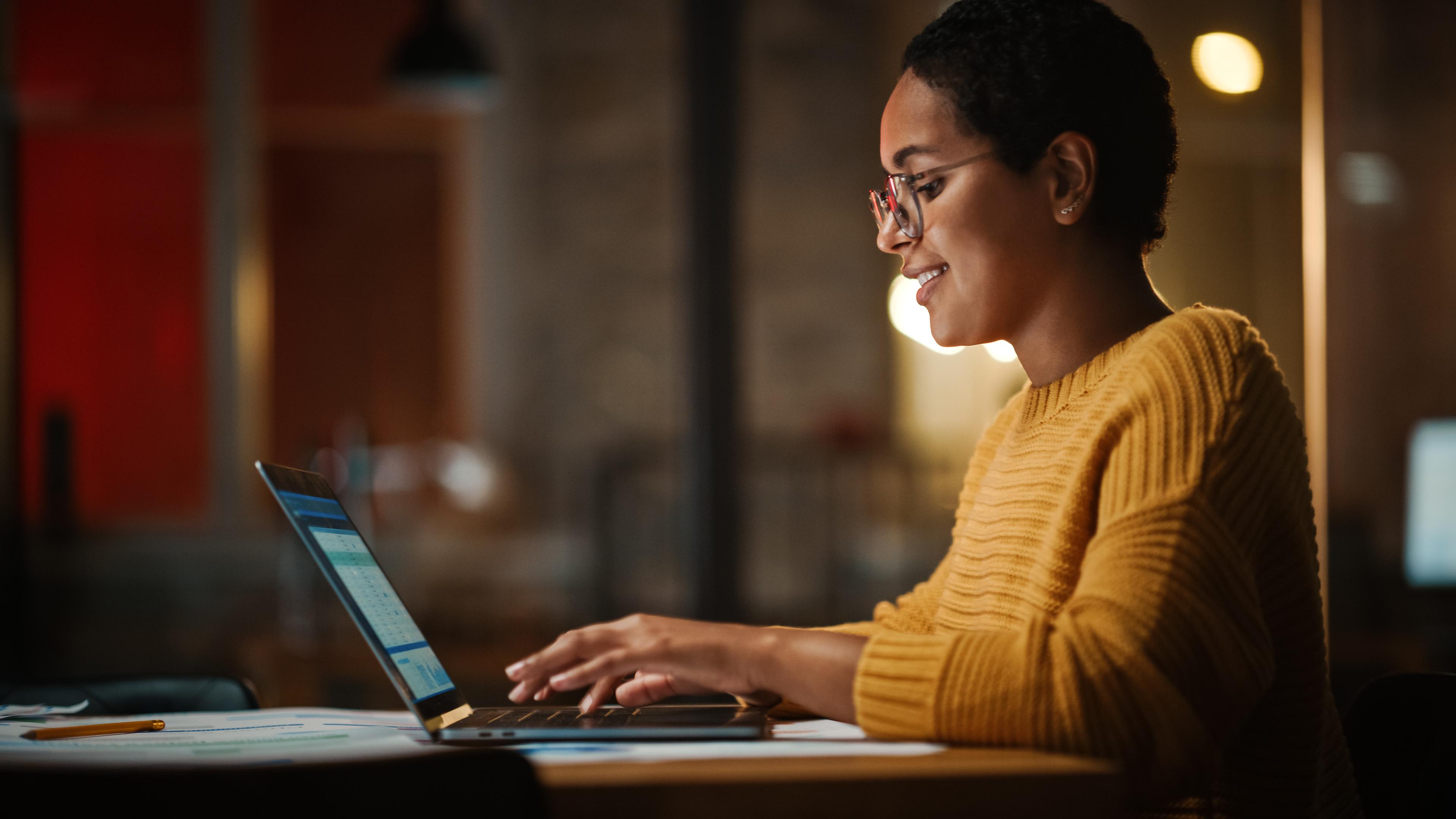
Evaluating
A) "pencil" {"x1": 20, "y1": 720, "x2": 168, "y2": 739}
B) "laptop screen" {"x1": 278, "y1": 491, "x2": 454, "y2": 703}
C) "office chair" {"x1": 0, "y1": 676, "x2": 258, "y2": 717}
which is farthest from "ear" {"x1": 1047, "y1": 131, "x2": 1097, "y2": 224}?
"office chair" {"x1": 0, "y1": 676, "x2": 258, "y2": 717}

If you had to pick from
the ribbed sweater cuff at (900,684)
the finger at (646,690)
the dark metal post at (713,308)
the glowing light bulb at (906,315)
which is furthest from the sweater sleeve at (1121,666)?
the glowing light bulb at (906,315)

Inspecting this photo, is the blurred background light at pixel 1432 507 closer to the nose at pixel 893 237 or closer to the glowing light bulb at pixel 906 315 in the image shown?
the glowing light bulb at pixel 906 315

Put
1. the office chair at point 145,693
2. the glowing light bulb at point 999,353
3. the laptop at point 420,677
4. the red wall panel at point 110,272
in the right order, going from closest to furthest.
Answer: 1. the laptop at point 420,677
2. the office chair at point 145,693
3. the glowing light bulb at point 999,353
4. the red wall panel at point 110,272

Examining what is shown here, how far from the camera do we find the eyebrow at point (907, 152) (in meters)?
1.09

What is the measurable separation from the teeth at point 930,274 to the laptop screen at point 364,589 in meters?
0.56

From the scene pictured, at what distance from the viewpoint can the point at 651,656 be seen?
36.2 inches

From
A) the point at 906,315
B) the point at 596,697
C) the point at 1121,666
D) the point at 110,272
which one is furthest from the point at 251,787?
the point at 110,272

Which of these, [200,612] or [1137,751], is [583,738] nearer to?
[1137,751]

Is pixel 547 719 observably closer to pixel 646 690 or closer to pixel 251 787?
pixel 646 690

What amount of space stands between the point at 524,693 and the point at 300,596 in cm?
281

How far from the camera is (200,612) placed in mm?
5566

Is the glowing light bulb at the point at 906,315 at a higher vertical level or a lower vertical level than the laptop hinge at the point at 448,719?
higher

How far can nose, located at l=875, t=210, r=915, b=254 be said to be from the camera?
1150 mm

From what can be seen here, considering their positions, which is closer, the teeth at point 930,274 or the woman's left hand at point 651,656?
the woman's left hand at point 651,656
